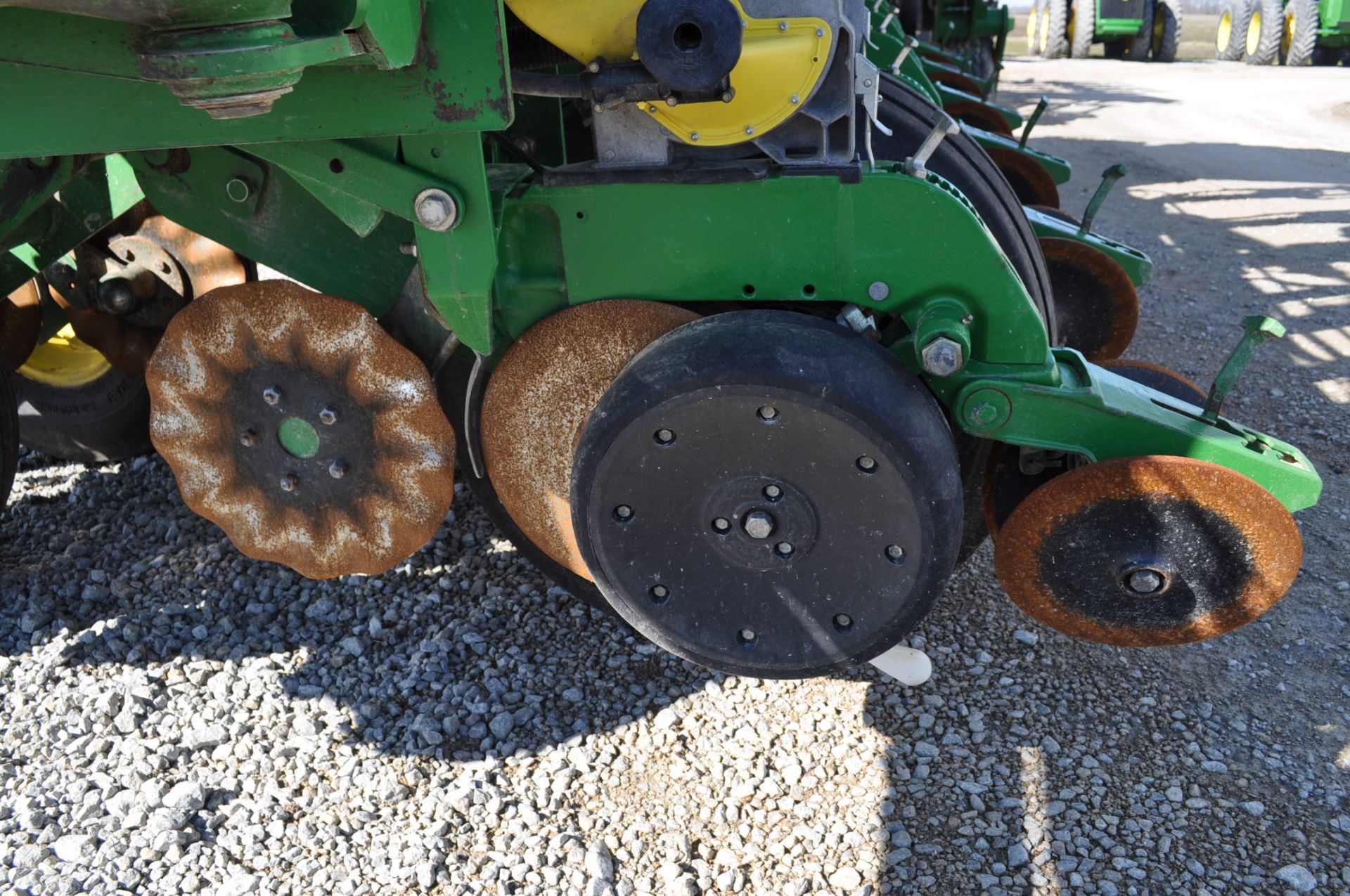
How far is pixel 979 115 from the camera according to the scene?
5.62 metres

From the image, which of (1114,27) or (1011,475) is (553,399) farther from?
(1114,27)

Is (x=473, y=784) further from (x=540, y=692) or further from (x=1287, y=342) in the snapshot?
(x=1287, y=342)

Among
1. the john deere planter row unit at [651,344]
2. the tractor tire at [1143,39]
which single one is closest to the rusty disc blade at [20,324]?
the john deere planter row unit at [651,344]

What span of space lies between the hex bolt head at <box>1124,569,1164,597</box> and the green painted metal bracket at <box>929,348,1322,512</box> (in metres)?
0.23

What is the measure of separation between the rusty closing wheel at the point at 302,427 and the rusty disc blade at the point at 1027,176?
2.84 m

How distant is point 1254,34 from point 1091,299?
1438 cm

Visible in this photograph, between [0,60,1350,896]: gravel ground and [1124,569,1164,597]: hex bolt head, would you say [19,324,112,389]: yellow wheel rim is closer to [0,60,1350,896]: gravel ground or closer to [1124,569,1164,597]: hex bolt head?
[0,60,1350,896]: gravel ground

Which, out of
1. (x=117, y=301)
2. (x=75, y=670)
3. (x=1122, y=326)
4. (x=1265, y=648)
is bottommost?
(x=1265, y=648)

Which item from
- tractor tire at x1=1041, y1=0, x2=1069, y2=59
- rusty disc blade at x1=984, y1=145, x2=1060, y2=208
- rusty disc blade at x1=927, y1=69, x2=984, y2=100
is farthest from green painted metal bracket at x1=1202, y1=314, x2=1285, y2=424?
tractor tire at x1=1041, y1=0, x2=1069, y2=59

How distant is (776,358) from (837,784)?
96 cm

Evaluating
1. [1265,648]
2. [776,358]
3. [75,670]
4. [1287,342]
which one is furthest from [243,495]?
[1287,342]

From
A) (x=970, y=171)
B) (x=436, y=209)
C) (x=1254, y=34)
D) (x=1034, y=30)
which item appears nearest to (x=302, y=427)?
(x=436, y=209)

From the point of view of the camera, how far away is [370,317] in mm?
2246

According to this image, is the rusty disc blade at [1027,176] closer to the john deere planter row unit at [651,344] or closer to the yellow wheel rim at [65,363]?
the john deere planter row unit at [651,344]
